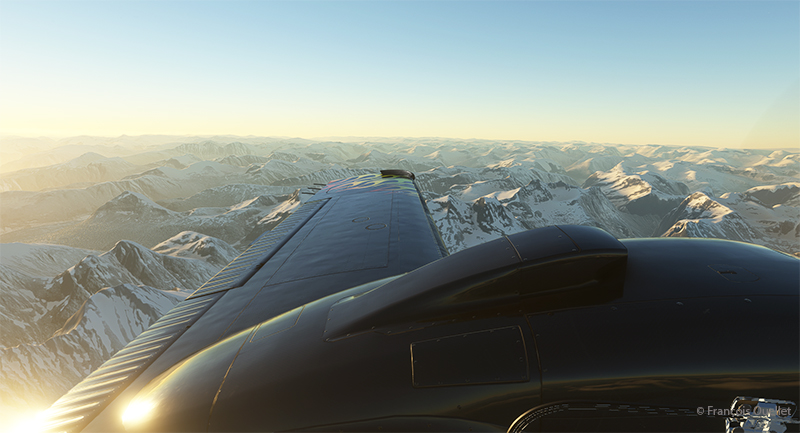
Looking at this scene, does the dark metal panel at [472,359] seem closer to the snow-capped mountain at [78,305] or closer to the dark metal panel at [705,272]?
the dark metal panel at [705,272]

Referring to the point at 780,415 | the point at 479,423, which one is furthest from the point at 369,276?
the point at 780,415

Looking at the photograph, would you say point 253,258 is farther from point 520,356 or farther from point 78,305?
point 78,305

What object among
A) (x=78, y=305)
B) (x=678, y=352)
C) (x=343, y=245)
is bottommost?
(x=78, y=305)

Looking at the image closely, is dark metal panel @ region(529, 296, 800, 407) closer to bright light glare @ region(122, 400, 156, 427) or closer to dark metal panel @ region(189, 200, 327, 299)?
bright light glare @ region(122, 400, 156, 427)

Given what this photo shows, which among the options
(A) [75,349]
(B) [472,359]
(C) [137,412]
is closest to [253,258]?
(C) [137,412]

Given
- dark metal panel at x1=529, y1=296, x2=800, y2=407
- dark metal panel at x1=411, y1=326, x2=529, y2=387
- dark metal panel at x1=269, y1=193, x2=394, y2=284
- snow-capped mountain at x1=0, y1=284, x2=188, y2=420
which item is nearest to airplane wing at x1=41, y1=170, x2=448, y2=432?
dark metal panel at x1=269, y1=193, x2=394, y2=284

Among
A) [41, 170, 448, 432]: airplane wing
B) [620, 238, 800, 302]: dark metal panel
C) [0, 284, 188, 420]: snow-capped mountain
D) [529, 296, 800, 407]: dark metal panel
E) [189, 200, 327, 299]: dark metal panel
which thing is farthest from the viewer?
[0, 284, 188, 420]: snow-capped mountain
